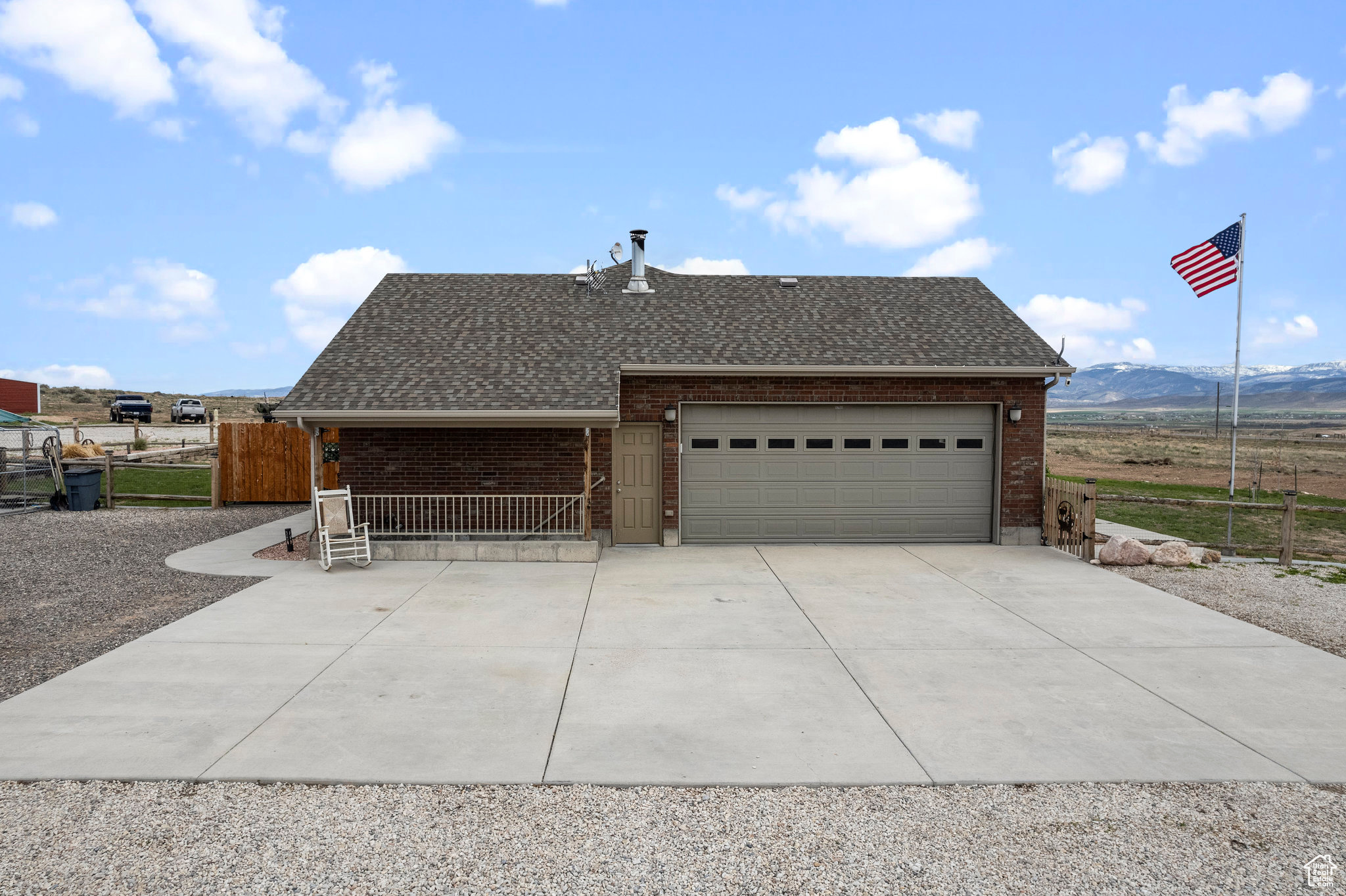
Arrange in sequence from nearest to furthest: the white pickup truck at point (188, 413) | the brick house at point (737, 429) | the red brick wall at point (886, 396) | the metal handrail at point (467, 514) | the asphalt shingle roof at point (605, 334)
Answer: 1. the asphalt shingle roof at point (605, 334)
2. the metal handrail at point (467, 514)
3. the brick house at point (737, 429)
4. the red brick wall at point (886, 396)
5. the white pickup truck at point (188, 413)

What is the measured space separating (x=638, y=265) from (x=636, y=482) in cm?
470

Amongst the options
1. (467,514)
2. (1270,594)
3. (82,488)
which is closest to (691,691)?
(467,514)

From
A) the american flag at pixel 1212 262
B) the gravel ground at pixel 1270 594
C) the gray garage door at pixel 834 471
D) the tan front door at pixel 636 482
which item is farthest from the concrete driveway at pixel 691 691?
the american flag at pixel 1212 262

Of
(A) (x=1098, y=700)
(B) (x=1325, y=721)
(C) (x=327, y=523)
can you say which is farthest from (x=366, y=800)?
(C) (x=327, y=523)

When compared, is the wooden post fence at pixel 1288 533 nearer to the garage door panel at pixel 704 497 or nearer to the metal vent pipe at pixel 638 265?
the garage door panel at pixel 704 497

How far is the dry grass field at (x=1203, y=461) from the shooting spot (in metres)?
28.2

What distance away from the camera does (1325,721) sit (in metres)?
6.00

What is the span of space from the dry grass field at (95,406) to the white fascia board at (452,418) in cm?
3914

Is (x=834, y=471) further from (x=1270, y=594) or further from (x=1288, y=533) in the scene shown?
(x=1288, y=533)

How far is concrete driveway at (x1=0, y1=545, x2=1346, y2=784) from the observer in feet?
17.0

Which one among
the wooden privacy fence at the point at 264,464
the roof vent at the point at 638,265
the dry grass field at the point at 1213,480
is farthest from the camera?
the wooden privacy fence at the point at 264,464

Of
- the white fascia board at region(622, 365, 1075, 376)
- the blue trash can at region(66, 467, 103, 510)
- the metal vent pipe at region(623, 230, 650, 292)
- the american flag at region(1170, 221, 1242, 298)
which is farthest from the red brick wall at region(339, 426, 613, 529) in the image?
the american flag at region(1170, 221, 1242, 298)

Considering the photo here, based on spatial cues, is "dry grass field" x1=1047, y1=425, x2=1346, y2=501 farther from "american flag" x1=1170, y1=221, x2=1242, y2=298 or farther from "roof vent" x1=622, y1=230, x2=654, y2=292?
"roof vent" x1=622, y1=230, x2=654, y2=292

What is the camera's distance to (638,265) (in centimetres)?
1562
